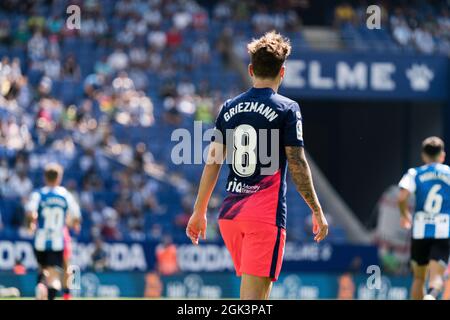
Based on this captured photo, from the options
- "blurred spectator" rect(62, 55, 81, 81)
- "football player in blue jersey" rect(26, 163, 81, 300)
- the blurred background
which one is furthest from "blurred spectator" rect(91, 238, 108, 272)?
"football player in blue jersey" rect(26, 163, 81, 300)

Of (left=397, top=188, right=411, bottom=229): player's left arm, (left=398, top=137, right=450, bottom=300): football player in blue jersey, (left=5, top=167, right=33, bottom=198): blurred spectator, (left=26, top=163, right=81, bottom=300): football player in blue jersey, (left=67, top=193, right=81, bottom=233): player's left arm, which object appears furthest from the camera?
(left=5, top=167, right=33, bottom=198): blurred spectator

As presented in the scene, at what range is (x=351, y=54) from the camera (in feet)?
90.4

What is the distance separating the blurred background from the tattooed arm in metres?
10.9

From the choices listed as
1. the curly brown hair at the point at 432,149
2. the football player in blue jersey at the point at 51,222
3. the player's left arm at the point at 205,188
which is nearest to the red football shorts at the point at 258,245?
the player's left arm at the point at 205,188

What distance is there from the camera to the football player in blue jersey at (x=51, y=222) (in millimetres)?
11859

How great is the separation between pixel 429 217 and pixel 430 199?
0.19 metres

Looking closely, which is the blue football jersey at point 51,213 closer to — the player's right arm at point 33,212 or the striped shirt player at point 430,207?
the player's right arm at point 33,212

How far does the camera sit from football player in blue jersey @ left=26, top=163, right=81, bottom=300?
11.9m

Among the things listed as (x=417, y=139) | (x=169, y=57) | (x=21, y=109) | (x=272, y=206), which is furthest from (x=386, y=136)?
(x=272, y=206)

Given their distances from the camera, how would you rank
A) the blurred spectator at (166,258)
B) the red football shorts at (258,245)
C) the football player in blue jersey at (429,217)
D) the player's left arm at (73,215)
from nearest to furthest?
the red football shorts at (258,245)
the football player in blue jersey at (429,217)
the player's left arm at (73,215)
the blurred spectator at (166,258)

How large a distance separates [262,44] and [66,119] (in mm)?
16421

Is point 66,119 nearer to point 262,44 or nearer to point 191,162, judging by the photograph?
point 191,162

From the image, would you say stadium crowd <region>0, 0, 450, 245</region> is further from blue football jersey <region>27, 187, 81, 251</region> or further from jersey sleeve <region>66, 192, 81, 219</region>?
jersey sleeve <region>66, 192, 81, 219</region>

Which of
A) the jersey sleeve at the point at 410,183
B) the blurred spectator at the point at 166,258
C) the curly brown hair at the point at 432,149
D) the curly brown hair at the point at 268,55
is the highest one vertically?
the curly brown hair at the point at 268,55
